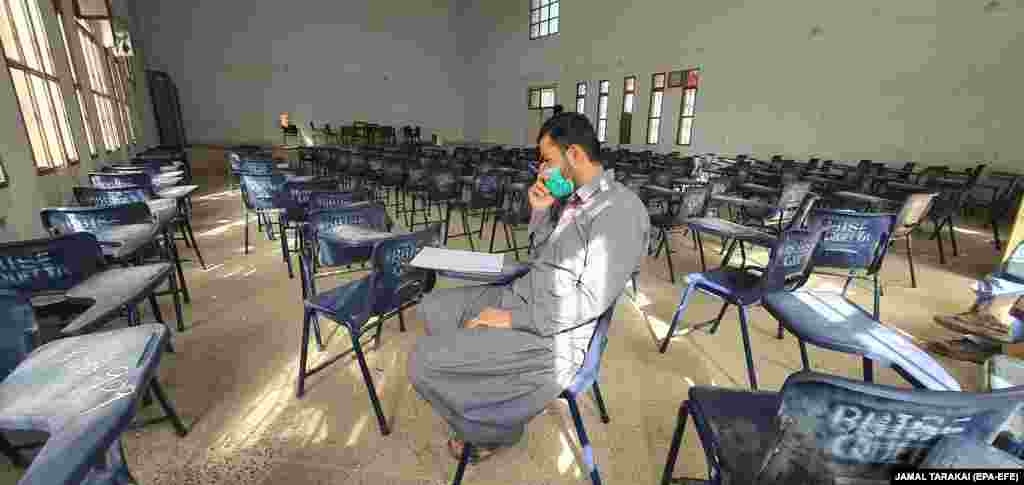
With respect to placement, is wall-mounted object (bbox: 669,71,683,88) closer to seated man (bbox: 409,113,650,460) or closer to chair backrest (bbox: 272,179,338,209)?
chair backrest (bbox: 272,179,338,209)

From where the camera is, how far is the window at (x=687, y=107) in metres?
10.8

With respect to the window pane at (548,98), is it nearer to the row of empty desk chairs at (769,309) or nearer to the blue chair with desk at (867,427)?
the row of empty desk chairs at (769,309)

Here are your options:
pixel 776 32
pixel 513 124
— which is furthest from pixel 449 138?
pixel 776 32

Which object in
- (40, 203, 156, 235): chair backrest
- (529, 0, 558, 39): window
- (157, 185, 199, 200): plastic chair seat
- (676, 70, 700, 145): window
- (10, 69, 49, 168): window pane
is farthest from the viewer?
(529, 0, 558, 39): window

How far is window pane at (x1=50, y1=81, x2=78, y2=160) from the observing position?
4742mm

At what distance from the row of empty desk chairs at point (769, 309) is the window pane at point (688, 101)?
6.75 m

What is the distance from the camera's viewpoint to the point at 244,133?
48.8 feet

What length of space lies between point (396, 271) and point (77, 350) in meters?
1.05

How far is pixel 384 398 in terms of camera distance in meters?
2.20

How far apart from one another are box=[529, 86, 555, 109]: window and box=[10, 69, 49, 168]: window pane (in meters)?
13.7

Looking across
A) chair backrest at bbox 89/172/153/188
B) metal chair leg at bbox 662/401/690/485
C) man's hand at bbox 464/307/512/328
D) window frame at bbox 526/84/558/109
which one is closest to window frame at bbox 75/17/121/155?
chair backrest at bbox 89/172/153/188

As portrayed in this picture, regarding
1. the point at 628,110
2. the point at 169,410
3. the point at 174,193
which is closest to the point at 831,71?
the point at 628,110

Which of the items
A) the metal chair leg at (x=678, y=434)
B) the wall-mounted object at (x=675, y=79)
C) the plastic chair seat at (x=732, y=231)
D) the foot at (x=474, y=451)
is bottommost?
the foot at (x=474, y=451)

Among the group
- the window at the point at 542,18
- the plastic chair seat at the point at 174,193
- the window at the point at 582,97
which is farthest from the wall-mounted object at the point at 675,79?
the plastic chair seat at the point at 174,193
